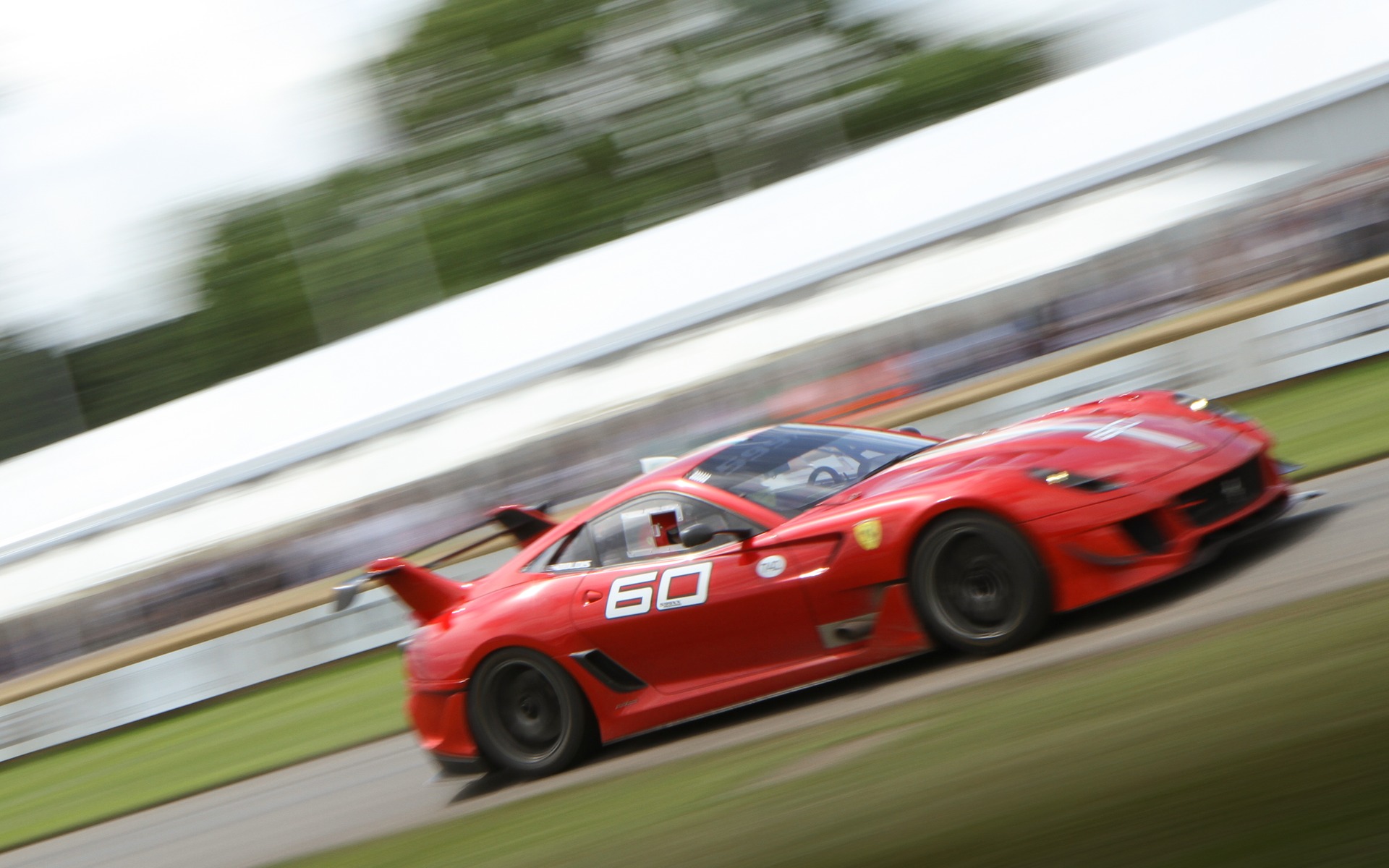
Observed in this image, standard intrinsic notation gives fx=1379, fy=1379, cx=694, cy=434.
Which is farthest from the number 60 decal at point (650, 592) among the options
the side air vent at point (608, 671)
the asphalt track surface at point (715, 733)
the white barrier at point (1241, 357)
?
the white barrier at point (1241, 357)

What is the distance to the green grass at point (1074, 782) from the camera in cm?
282

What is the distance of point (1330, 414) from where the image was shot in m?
9.83

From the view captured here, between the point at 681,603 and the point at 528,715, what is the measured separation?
117 centimetres

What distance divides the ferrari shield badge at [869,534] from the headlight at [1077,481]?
2.12ft

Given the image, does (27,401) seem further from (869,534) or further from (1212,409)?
(1212,409)

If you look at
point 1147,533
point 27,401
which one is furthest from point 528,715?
point 27,401

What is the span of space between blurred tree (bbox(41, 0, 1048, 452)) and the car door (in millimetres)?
28619

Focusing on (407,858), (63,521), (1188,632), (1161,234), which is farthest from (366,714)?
(63,521)

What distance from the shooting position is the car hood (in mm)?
5441

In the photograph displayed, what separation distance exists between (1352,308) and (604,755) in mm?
7382

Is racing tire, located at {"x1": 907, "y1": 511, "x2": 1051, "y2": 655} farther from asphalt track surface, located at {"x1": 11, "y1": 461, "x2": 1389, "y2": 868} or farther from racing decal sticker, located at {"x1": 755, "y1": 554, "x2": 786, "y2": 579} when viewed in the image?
racing decal sticker, located at {"x1": 755, "y1": 554, "x2": 786, "y2": 579}

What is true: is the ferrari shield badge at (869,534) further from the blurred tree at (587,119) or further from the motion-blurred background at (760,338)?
the blurred tree at (587,119)

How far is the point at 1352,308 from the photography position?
10.8 m

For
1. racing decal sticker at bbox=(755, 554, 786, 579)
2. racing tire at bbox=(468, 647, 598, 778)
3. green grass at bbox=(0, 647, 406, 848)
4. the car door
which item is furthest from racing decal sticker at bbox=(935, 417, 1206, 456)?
green grass at bbox=(0, 647, 406, 848)
